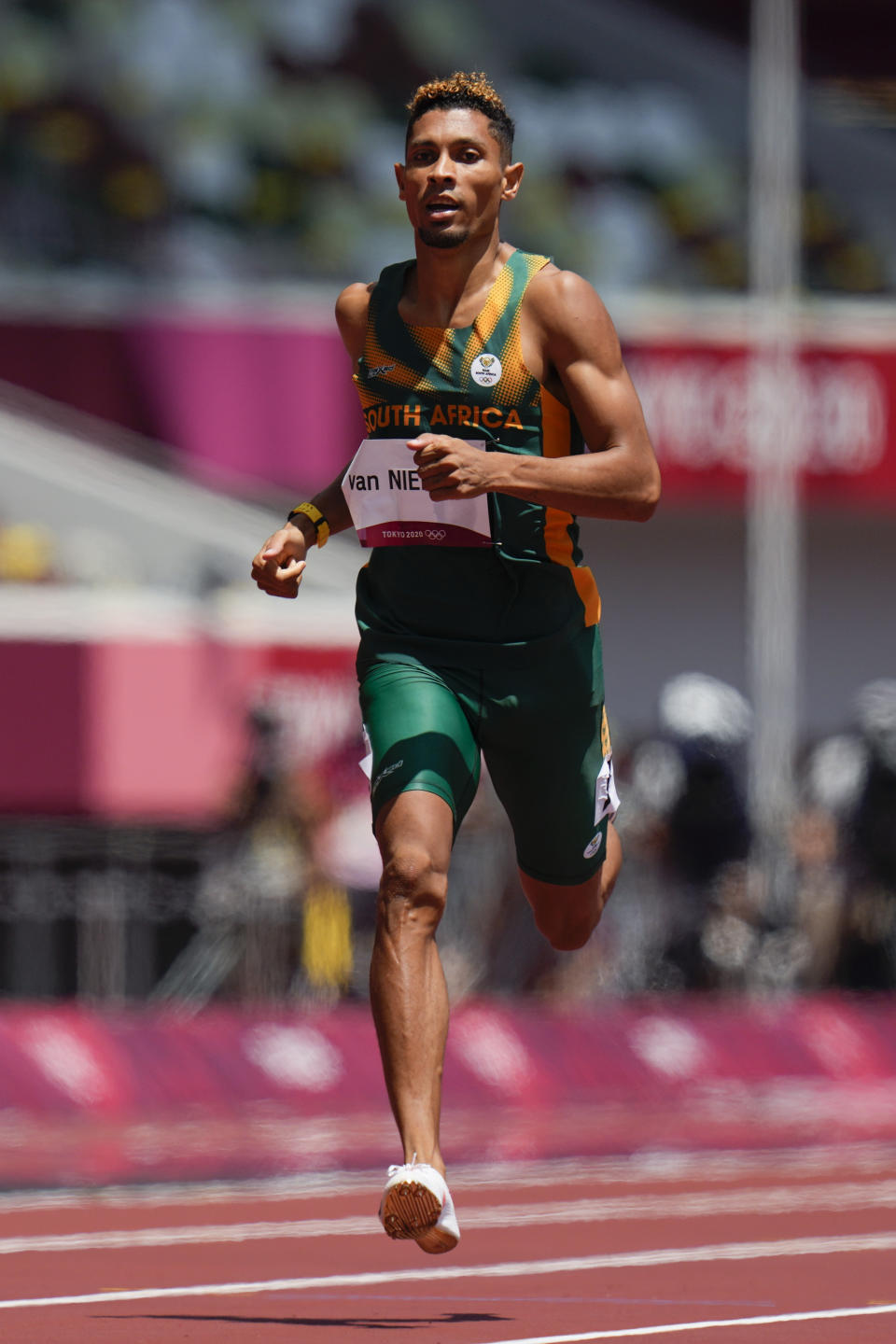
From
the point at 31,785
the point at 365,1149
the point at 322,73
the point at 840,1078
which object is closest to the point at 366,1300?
the point at 365,1149

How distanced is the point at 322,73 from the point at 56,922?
1055 centimetres

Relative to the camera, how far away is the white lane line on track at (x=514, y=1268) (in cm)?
604

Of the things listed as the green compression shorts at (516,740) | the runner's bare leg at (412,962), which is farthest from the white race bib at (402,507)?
the runner's bare leg at (412,962)

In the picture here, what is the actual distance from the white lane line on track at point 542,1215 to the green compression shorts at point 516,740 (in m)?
1.63

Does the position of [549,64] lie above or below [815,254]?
above

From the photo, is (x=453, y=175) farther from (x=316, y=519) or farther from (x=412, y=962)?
(x=412, y=962)

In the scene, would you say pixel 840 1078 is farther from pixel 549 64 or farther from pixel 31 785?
pixel 549 64

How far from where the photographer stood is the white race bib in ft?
19.7

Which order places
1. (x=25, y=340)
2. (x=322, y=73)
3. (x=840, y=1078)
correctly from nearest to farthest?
(x=840, y=1078), (x=25, y=340), (x=322, y=73)

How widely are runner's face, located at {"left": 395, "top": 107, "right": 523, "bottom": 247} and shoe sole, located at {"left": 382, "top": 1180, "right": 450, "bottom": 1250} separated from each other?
2064 millimetres

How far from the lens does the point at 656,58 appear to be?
2455cm

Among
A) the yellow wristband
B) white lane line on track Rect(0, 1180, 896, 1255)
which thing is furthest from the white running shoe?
white lane line on track Rect(0, 1180, 896, 1255)

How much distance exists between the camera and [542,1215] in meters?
8.10

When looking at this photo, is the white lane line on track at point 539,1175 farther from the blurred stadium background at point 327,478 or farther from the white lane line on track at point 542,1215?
the blurred stadium background at point 327,478
